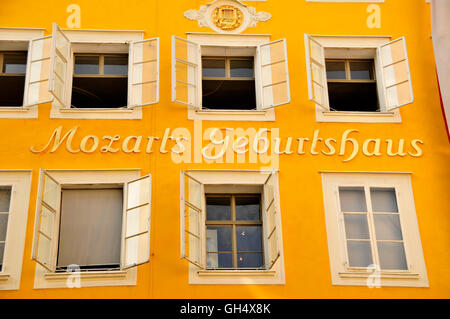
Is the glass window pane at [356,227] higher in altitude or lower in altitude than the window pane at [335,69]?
lower

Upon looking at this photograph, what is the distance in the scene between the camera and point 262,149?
12156 millimetres

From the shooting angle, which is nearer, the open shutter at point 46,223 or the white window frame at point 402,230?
the open shutter at point 46,223

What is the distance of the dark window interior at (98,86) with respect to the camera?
1283 centimetres

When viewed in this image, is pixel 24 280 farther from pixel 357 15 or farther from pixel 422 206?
pixel 357 15

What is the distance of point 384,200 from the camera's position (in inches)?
469

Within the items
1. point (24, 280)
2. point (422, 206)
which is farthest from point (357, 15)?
point (24, 280)

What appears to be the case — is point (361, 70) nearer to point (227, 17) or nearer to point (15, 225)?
point (227, 17)

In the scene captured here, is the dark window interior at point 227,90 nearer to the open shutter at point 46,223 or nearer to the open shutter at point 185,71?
the open shutter at point 185,71

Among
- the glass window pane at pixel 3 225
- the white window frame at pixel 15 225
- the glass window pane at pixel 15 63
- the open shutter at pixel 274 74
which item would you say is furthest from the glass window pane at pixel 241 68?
the glass window pane at pixel 3 225

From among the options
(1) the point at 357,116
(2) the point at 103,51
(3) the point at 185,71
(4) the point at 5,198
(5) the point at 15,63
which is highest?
(2) the point at 103,51

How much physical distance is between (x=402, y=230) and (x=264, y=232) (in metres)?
2.04

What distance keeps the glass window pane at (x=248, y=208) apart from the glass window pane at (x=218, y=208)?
15 centimetres

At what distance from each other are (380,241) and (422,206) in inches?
34.0

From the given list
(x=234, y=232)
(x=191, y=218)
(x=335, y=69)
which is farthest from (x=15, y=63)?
(x=335, y=69)
